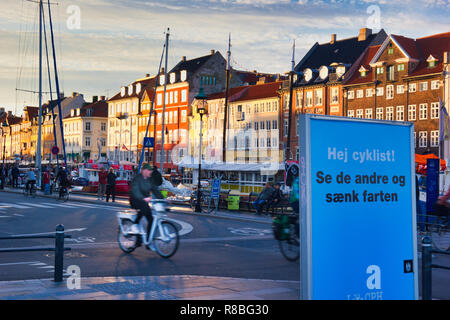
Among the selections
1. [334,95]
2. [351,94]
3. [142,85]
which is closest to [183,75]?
[142,85]

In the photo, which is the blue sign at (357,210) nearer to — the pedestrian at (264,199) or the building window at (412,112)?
the pedestrian at (264,199)

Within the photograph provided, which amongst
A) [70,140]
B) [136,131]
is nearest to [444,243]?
[136,131]

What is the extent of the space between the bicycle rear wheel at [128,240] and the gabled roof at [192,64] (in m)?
88.1

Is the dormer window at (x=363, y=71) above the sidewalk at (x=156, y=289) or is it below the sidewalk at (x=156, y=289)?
above

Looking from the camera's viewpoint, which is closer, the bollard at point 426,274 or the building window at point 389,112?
the bollard at point 426,274

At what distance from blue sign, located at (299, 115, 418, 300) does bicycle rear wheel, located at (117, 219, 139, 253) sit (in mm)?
8426

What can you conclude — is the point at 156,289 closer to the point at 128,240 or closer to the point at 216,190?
the point at 128,240

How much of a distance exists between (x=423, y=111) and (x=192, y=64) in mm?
49485

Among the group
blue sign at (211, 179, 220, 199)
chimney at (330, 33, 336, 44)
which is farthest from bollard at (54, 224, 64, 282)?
chimney at (330, 33, 336, 44)

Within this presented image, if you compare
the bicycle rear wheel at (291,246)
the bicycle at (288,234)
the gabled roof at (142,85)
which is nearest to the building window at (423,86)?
the bicycle at (288,234)

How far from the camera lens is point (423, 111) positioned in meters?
62.0

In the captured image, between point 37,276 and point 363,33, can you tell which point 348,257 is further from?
point 363,33

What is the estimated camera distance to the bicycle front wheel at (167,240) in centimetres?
1333

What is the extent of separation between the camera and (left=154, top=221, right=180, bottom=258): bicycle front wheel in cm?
1333
